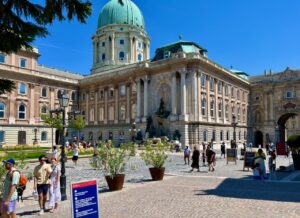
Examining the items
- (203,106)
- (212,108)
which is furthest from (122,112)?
(212,108)

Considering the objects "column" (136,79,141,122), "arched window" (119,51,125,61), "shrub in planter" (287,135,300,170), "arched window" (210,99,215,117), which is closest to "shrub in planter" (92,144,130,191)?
"shrub in planter" (287,135,300,170)

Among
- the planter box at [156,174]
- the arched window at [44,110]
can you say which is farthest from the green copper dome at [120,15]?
the planter box at [156,174]

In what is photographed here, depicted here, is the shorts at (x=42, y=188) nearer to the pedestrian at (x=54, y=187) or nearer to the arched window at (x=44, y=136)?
the pedestrian at (x=54, y=187)

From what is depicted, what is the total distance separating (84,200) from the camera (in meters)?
5.82

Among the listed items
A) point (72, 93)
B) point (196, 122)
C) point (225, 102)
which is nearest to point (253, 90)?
point (225, 102)

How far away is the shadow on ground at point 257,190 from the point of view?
1091cm

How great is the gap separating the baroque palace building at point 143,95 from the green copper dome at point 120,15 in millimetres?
260

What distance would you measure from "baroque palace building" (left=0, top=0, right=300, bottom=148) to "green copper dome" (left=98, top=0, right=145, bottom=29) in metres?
0.26

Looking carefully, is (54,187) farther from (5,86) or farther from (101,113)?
(101,113)

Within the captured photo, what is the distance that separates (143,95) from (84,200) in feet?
151

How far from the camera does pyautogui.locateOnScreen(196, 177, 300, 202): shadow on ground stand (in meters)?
10.9

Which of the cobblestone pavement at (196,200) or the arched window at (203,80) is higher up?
the arched window at (203,80)

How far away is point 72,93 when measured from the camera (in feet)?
206

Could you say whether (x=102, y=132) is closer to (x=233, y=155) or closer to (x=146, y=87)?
(x=146, y=87)
